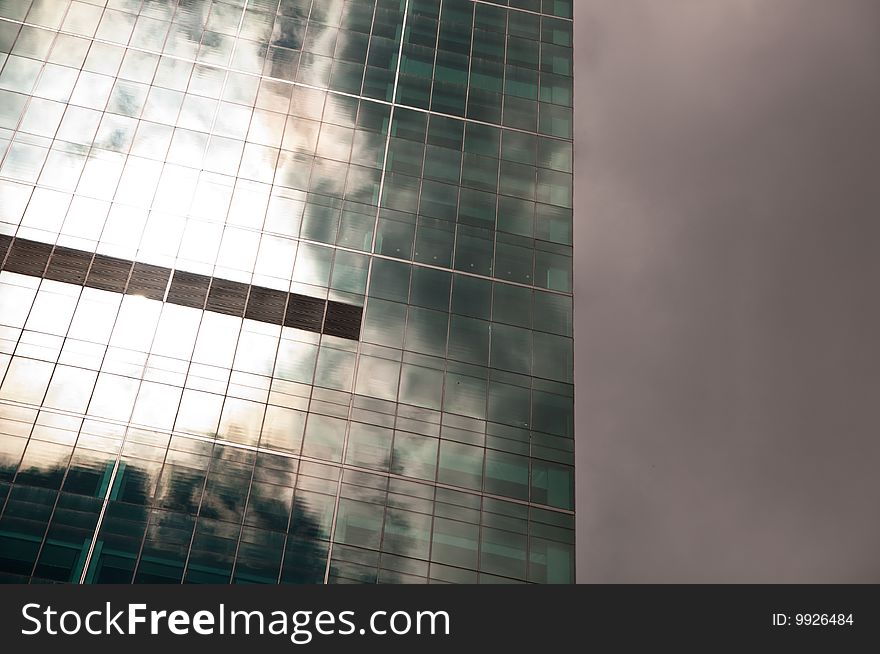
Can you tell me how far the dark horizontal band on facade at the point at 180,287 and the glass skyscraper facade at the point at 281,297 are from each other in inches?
4.7

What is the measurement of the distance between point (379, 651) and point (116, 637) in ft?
26.6

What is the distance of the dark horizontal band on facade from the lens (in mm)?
40562

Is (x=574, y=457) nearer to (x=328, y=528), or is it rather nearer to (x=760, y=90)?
(x=328, y=528)

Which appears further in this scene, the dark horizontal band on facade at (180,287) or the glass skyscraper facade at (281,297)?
the dark horizontal band on facade at (180,287)

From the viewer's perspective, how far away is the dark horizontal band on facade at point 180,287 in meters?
40.6

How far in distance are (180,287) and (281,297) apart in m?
4.90

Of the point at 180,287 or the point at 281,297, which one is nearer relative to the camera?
the point at 180,287

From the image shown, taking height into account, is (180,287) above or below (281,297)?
below

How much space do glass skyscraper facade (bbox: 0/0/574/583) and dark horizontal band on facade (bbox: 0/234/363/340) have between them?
12 cm

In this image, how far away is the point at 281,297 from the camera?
4234 centimetres

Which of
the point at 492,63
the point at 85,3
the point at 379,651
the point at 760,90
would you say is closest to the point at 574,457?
the point at 379,651

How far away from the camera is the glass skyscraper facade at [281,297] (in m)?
37.0

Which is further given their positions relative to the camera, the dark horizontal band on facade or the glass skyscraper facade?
the dark horizontal band on facade

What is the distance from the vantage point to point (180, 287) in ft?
136
